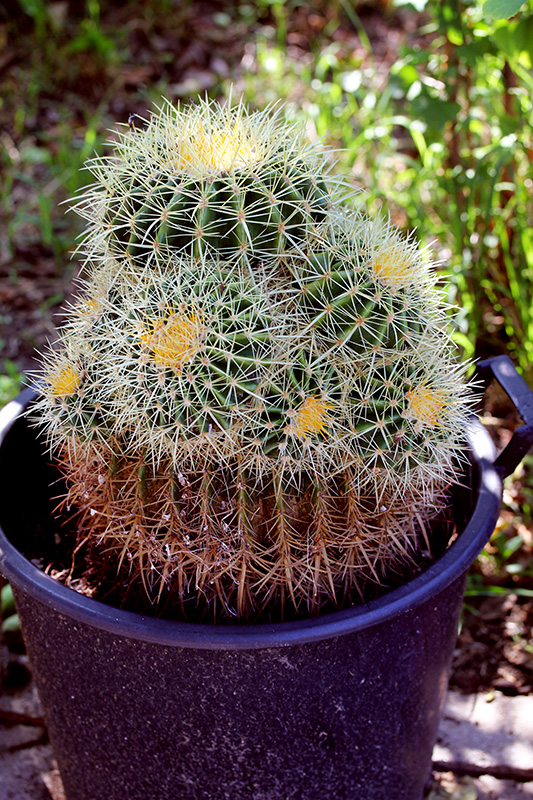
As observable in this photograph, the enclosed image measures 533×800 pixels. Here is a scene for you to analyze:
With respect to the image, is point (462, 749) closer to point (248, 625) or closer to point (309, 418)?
point (248, 625)

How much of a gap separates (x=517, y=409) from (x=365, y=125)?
4.91 ft

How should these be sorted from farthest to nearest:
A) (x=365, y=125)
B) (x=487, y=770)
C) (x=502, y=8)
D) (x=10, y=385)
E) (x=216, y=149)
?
(x=365, y=125)
(x=10, y=385)
(x=487, y=770)
(x=502, y=8)
(x=216, y=149)

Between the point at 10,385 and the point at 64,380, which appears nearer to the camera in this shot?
the point at 64,380

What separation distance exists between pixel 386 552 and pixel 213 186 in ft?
1.94

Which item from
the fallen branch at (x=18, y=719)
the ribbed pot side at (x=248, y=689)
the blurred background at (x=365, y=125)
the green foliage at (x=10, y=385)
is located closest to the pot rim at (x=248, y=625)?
the ribbed pot side at (x=248, y=689)

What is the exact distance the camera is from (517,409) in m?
1.27

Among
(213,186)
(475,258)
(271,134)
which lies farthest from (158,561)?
(475,258)

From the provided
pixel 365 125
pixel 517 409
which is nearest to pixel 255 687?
pixel 517 409

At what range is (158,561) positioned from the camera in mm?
1115

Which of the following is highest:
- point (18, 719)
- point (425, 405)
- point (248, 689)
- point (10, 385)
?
point (425, 405)

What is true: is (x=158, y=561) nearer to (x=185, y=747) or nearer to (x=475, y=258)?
(x=185, y=747)

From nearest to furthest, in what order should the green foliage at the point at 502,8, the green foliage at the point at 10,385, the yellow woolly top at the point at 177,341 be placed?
the yellow woolly top at the point at 177,341 → the green foliage at the point at 502,8 → the green foliage at the point at 10,385

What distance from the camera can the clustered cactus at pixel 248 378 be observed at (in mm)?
978

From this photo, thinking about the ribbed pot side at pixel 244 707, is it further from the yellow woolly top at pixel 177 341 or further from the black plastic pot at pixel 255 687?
the yellow woolly top at pixel 177 341
